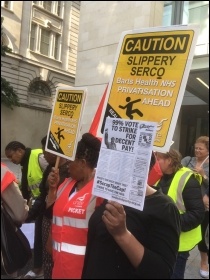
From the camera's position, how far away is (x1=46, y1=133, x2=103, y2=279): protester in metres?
1.98

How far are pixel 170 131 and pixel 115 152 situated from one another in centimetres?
33

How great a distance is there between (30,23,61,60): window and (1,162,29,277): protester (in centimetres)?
188

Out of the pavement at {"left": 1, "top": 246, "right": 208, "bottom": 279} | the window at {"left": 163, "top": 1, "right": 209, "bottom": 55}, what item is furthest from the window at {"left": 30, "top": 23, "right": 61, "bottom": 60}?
the window at {"left": 163, "top": 1, "right": 209, "bottom": 55}

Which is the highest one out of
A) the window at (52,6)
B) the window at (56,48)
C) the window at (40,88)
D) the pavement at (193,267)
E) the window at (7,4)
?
the window at (52,6)

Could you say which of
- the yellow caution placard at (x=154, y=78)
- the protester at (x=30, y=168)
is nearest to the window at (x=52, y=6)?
the protester at (x=30, y=168)

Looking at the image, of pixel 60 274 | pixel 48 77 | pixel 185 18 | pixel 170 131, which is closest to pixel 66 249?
pixel 60 274

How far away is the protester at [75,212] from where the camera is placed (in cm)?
198

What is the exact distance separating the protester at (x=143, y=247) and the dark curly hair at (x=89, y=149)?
63cm

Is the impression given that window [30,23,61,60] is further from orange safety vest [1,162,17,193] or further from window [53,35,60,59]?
orange safety vest [1,162,17,193]

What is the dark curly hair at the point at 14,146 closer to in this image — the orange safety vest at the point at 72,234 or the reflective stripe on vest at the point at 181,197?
the reflective stripe on vest at the point at 181,197

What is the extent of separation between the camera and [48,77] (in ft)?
10.3

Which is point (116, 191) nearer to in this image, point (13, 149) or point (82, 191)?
point (82, 191)

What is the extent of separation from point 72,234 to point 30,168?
2180 millimetres

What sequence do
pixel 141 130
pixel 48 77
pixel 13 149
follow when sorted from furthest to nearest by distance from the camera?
1. pixel 13 149
2. pixel 48 77
3. pixel 141 130
